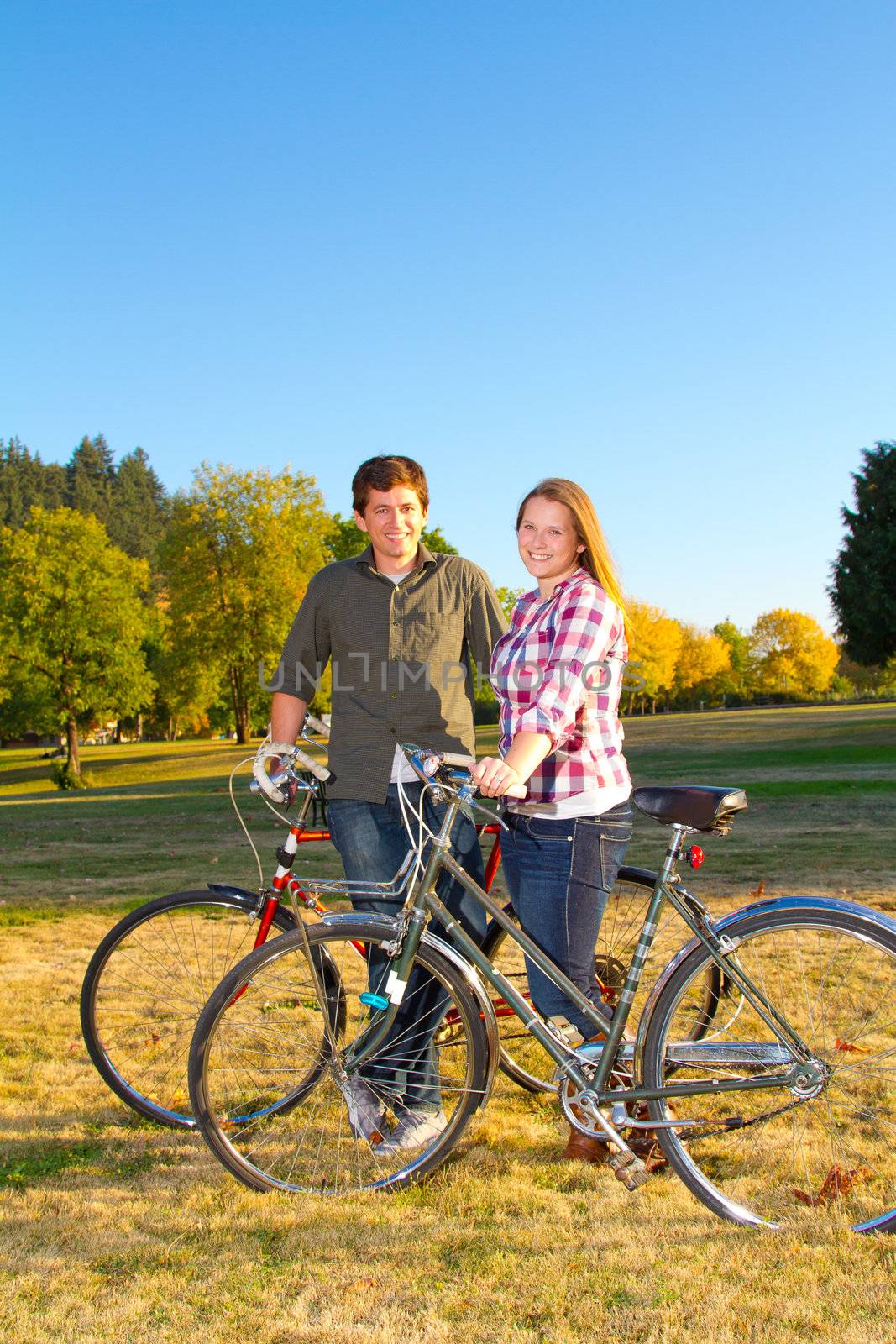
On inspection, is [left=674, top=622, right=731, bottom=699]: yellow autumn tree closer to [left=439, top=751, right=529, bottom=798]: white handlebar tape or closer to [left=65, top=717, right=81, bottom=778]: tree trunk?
[left=65, top=717, right=81, bottom=778]: tree trunk

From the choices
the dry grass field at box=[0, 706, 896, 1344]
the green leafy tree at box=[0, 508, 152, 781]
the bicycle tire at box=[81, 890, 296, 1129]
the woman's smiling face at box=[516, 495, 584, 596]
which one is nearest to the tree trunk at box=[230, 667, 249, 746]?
the green leafy tree at box=[0, 508, 152, 781]

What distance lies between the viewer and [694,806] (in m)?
2.96

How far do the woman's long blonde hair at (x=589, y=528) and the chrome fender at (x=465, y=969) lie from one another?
119cm

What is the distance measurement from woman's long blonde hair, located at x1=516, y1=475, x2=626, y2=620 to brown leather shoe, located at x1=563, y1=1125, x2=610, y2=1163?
180 centimetres

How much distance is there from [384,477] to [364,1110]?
2163mm

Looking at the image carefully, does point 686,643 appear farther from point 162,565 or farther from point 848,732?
point 162,565

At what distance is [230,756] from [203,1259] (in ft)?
129

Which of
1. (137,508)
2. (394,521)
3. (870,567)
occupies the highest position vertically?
(137,508)

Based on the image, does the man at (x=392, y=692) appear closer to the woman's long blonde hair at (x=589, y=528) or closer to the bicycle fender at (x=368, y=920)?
the bicycle fender at (x=368, y=920)

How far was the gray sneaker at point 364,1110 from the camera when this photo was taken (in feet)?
10.9

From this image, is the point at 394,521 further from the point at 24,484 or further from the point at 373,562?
the point at 24,484

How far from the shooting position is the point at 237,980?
3.08 meters

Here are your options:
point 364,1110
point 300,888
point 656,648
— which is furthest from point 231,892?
point 656,648

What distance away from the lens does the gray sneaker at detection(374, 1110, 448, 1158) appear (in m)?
3.36
